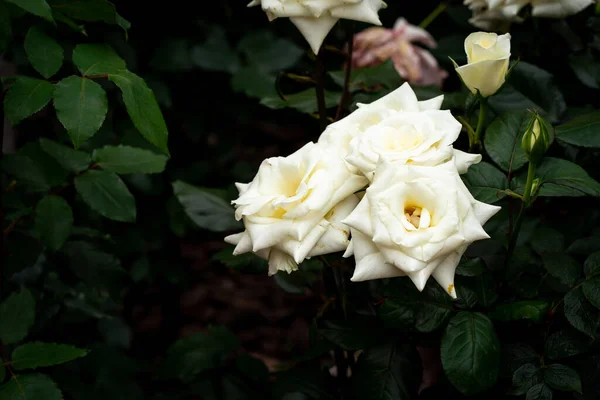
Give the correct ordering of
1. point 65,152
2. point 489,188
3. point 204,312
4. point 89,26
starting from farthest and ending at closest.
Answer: point 204,312, point 89,26, point 65,152, point 489,188

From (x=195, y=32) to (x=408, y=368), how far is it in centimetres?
135

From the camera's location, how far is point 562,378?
2.86 ft

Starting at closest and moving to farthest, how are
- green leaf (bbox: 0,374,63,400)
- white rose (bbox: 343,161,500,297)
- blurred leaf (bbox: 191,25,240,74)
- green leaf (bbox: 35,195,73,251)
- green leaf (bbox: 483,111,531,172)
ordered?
white rose (bbox: 343,161,500,297), green leaf (bbox: 483,111,531,172), green leaf (bbox: 0,374,63,400), green leaf (bbox: 35,195,73,251), blurred leaf (bbox: 191,25,240,74)

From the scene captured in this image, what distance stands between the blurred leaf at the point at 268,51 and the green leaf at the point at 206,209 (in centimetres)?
75

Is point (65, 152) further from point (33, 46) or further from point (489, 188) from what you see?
point (489, 188)

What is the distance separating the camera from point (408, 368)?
0.99 metres

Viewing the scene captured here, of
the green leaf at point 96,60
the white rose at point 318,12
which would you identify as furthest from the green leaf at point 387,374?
the green leaf at point 96,60

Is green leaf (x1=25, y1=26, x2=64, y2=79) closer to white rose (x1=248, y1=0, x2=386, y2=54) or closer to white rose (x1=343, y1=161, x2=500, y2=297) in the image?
white rose (x1=248, y1=0, x2=386, y2=54)

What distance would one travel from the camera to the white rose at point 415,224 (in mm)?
720

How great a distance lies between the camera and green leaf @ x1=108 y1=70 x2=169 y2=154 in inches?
37.7

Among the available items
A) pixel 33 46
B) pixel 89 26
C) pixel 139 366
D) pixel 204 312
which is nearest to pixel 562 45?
pixel 33 46

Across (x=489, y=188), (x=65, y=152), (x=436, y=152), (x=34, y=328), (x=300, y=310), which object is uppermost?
(x=436, y=152)

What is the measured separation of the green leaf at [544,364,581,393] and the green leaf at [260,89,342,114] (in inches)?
22.0

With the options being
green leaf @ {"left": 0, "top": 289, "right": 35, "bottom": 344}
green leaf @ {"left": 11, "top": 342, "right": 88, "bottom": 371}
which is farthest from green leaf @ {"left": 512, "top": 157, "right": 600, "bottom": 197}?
green leaf @ {"left": 0, "top": 289, "right": 35, "bottom": 344}
